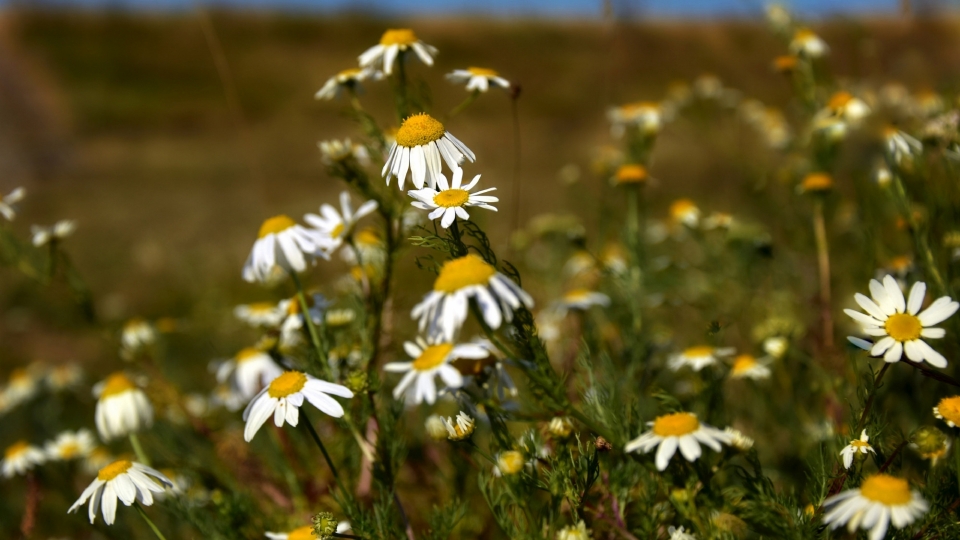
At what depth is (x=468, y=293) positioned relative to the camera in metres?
0.73

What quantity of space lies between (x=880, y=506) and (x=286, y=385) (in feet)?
2.19

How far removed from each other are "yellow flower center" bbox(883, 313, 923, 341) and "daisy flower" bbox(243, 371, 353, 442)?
0.64 meters

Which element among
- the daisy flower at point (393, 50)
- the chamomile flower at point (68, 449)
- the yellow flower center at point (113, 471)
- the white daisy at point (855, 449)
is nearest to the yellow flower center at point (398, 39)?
the daisy flower at point (393, 50)

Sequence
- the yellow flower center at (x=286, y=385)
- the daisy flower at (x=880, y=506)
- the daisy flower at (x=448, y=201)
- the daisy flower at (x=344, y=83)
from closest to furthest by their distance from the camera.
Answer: the daisy flower at (x=880, y=506) → the daisy flower at (x=448, y=201) → the yellow flower center at (x=286, y=385) → the daisy flower at (x=344, y=83)

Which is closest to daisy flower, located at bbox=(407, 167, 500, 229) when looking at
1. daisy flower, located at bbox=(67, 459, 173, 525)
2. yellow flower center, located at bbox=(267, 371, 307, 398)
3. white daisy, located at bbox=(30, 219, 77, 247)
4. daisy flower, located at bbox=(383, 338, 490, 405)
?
daisy flower, located at bbox=(383, 338, 490, 405)

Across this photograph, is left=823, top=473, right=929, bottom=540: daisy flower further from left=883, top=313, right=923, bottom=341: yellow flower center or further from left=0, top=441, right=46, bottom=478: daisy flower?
left=0, top=441, right=46, bottom=478: daisy flower

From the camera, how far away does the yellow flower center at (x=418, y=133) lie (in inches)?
34.3

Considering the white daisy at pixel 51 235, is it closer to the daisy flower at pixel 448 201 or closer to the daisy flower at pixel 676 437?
the daisy flower at pixel 448 201

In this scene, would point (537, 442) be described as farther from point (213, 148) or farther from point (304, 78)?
point (304, 78)

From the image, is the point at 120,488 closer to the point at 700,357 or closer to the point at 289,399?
the point at 289,399

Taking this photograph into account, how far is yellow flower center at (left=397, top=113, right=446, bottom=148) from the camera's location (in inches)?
34.3

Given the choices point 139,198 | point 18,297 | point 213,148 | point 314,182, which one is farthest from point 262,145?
point 18,297

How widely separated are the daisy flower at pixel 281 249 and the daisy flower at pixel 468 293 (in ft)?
1.20

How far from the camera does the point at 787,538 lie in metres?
0.83
